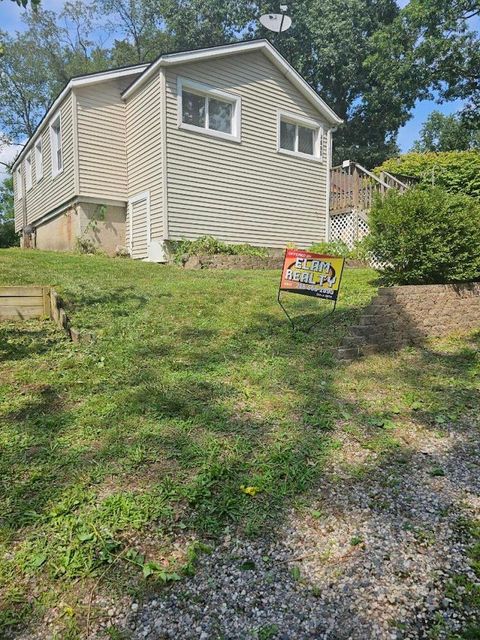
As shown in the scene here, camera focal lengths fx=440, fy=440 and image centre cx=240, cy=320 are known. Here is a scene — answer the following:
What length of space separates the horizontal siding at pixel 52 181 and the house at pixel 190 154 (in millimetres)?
76

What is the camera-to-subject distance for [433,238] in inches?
231

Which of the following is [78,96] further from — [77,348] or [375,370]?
[375,370]

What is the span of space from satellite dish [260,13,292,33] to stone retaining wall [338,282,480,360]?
1229 centimetres

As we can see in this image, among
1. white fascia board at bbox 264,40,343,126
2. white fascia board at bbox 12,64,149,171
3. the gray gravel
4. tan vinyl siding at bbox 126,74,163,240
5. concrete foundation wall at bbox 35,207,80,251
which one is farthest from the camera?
white fascia board at bbox 264,40,343,126

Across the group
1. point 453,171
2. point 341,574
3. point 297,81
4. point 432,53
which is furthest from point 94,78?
point 432,53

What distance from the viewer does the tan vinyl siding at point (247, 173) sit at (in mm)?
11305

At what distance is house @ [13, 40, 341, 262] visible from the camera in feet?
36.9

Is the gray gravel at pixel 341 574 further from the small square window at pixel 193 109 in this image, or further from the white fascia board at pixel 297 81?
the white fascia board at pixel 297 81

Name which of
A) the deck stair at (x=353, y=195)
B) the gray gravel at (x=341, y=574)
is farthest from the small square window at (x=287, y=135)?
the gray gravel at (x=341, y=574)

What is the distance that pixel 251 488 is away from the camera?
256cm

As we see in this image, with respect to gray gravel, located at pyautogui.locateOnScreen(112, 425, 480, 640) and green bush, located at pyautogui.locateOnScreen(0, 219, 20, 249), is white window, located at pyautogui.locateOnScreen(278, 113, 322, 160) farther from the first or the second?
green bush, located at pyautogui.locateOnScreen(0, 219, 20, 249)

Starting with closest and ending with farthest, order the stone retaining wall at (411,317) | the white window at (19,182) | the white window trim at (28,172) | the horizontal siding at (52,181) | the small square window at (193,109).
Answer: the stone retaining wall at (411,317) < the small square window at (193,109) < the horizontal siding at (52,181) < the white window trim at (28,172) < the white window at (19,182)

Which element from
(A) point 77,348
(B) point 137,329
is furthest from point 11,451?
(B) point 137,329

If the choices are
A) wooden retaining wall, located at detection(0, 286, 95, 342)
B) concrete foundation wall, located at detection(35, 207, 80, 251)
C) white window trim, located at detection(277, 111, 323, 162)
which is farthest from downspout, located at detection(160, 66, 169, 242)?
wooden retaining wall, located at detection(0, 286, 95, 342)
